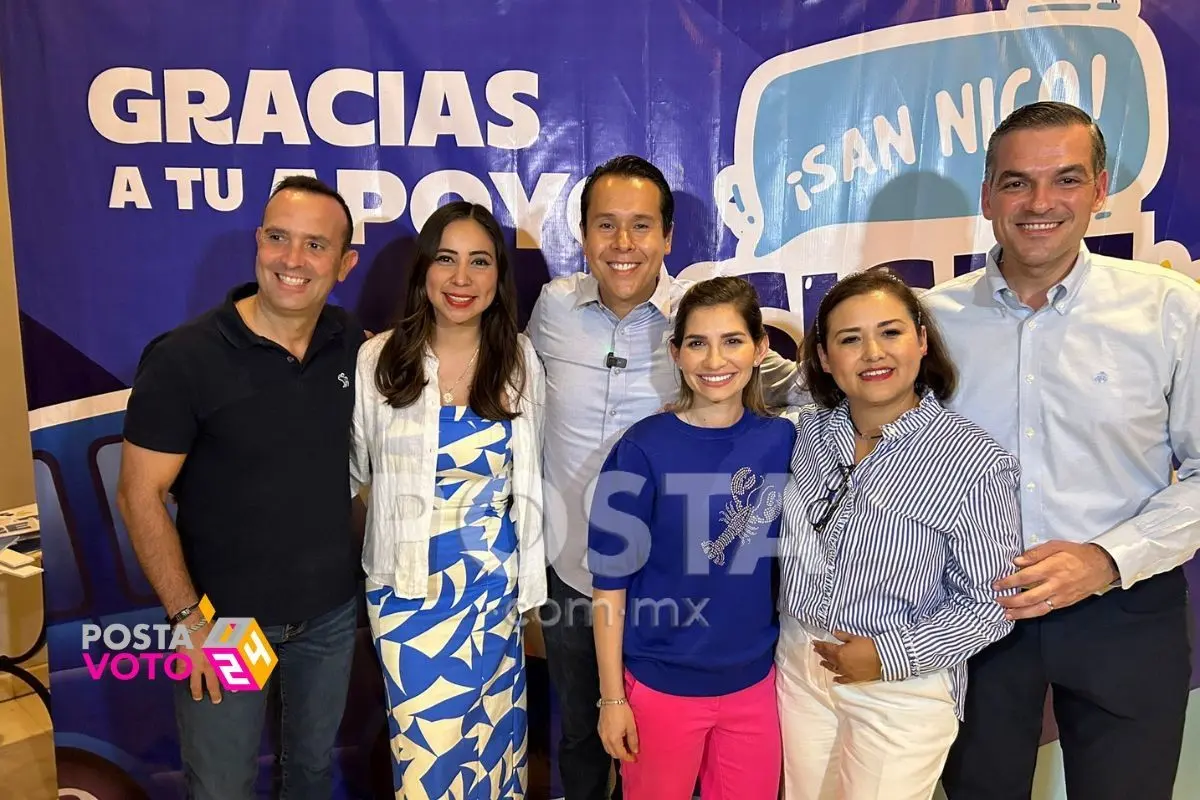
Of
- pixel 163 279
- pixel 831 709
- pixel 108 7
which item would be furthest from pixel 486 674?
pixel 108 7

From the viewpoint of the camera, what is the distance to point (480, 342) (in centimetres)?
183

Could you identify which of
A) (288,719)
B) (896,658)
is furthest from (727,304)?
(288,719)

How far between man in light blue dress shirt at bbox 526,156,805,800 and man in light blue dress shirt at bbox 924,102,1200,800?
1.70ft

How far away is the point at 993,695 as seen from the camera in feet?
5.45

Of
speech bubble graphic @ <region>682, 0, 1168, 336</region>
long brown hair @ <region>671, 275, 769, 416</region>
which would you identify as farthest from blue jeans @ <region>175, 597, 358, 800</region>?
speech bubble graphic @ <region>682, 0, 1168, 336</region>

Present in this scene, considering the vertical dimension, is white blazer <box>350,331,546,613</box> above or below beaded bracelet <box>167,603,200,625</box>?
above

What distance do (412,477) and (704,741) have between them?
842 mm

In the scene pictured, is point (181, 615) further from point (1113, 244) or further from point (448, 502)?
point (1113, 244)

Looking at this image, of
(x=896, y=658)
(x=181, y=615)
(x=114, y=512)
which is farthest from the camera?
(x=114, y=512)

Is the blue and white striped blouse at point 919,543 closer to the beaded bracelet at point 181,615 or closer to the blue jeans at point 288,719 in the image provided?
the blue jeans at point 288,719

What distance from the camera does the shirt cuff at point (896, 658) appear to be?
1417 mm

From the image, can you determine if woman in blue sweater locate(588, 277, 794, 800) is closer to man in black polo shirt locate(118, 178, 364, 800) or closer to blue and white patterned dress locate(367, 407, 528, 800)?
blue and white patterned dress locate(367, 407, 528, 800)

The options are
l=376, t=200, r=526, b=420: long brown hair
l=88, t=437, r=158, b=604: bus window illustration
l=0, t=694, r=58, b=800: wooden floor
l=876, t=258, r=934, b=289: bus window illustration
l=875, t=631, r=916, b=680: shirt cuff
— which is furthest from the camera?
l=0, t=694, r=58, b=800: wooden floor

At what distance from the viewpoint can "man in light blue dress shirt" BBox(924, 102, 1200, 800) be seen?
5.05 feet
